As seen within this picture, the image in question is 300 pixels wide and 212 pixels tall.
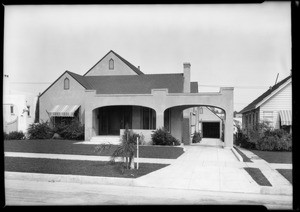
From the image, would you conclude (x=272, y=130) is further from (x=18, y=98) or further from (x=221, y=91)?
(x=18, y=98)

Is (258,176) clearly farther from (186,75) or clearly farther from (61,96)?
(61,96)

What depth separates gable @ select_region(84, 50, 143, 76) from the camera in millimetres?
35841

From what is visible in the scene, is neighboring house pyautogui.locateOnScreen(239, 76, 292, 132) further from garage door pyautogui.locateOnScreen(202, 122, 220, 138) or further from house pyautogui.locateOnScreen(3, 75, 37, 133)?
garage door pyautogui.locateOnScreen(202, 122, 220, 138)

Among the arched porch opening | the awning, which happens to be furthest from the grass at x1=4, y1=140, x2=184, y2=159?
the awning

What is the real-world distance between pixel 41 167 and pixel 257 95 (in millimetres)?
30737

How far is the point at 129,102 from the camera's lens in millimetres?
24719

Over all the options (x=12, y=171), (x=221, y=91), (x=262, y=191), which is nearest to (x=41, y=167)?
(x=12, y=171)

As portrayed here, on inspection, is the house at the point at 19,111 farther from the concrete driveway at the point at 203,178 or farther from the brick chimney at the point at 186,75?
the concrete driveway at the point at 203,178

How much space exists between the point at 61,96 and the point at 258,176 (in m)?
21.1

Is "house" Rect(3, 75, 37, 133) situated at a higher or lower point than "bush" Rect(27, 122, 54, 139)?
higher

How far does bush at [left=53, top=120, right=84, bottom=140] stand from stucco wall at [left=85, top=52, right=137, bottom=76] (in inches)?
425

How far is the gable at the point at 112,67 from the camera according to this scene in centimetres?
3584

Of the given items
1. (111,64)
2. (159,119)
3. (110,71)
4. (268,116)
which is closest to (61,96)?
(110,71)
